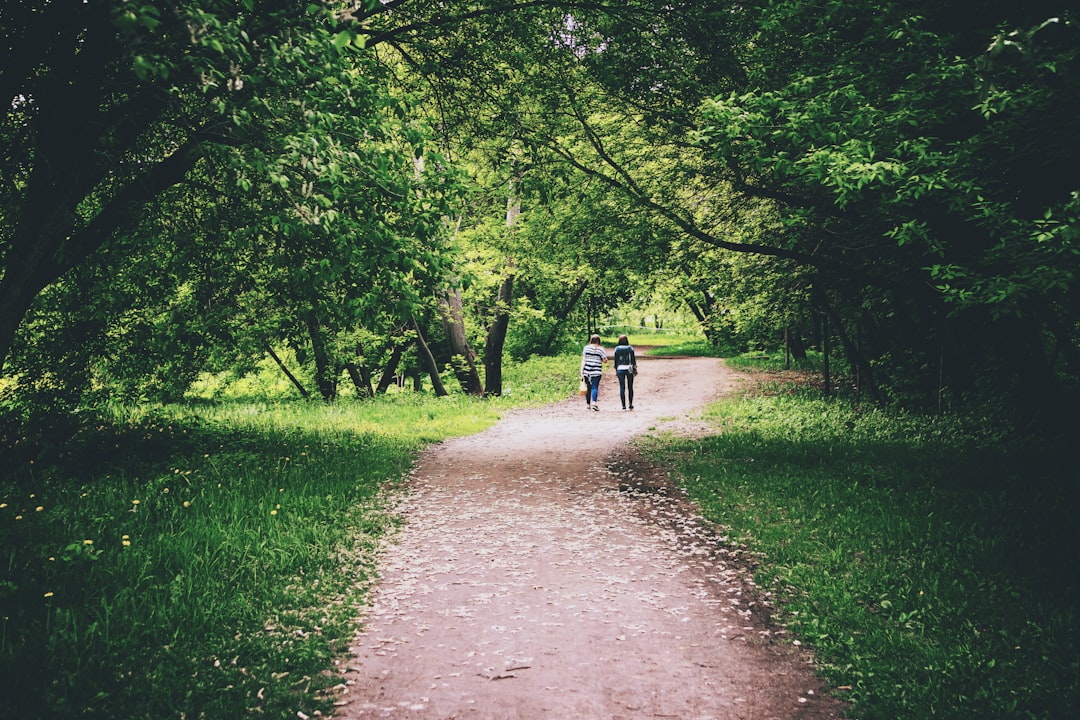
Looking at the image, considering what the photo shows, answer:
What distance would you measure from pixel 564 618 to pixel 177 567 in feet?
10.5

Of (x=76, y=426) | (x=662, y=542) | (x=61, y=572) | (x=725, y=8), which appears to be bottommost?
(x=662, y=542)

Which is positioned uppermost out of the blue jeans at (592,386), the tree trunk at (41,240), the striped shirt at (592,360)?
the tree trunk at (41,240)

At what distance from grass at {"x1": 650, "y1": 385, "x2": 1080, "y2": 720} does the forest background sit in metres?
0.68

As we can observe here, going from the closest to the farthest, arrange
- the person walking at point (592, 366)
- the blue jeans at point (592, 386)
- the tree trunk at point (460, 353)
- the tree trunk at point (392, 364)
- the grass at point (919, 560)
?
the grass at point (919, 560) → the person walking at point (592, 366) → the blue jeans at point (592, 386) → the tree trunk at point (460, 353) → the tree trunk at point (392, 364)

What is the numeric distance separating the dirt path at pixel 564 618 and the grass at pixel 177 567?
0.48 meters

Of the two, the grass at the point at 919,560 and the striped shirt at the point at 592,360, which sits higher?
the striped shirt at the point at 592,360

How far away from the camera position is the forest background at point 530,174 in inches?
216

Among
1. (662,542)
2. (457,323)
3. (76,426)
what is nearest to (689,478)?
(662,542)

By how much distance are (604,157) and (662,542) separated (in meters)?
7.86

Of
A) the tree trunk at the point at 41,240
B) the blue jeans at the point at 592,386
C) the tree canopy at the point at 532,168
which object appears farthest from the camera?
the blue jeans at the point at 592,386

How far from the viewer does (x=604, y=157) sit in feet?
38.9

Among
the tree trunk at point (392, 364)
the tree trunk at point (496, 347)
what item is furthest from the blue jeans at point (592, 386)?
the tree trunk at point (392, 364)

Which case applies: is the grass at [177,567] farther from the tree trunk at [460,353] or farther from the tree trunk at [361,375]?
the tree trunk at [361,375]

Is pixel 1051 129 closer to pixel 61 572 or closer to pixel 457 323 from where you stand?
pixel 61 572
